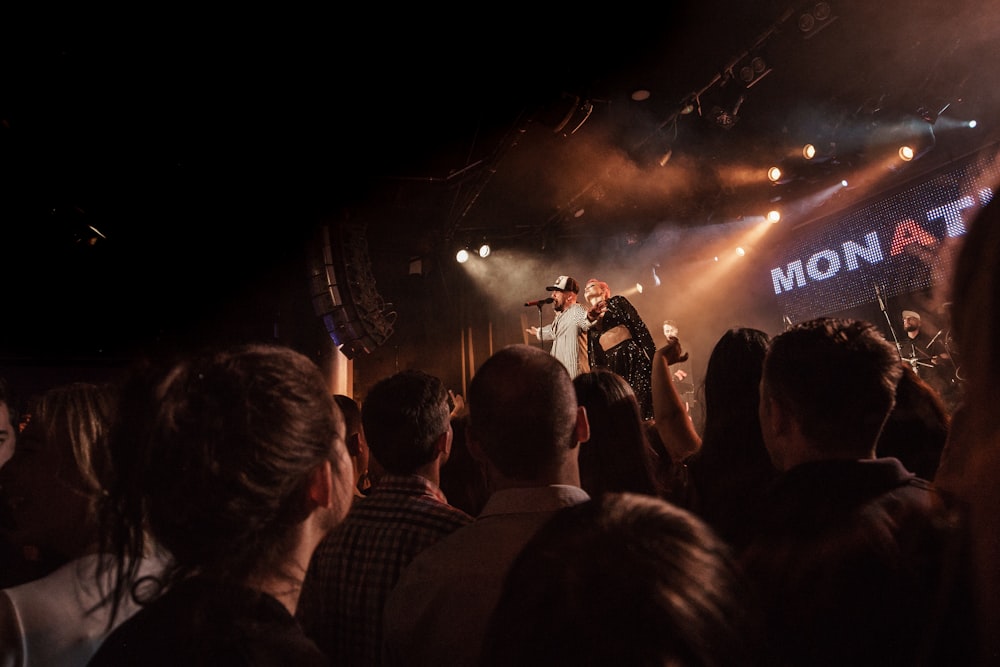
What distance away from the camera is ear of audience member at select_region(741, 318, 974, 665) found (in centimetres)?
111

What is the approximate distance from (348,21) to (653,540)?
17.9ft

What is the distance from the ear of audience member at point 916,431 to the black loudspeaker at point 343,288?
5750 millimetres

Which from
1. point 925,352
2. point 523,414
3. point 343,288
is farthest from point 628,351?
point 925,352

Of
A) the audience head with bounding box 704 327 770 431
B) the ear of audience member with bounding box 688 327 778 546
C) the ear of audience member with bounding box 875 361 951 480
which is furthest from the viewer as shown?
the audience head with bounding box 704 327 770 431

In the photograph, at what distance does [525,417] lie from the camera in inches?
69.5

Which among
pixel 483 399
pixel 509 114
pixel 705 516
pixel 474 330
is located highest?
pixel 509 114

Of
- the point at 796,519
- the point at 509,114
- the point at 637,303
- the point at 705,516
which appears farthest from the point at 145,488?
the point at 637,303

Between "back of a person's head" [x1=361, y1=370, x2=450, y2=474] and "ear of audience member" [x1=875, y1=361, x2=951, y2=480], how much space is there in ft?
5.65

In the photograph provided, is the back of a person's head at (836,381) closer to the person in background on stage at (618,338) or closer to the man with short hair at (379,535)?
the man with short hair at (379,535)

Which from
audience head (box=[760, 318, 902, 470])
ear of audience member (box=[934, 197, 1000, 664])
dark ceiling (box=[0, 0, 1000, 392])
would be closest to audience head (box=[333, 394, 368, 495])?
audience head (box=[760, 318, 902, 470])

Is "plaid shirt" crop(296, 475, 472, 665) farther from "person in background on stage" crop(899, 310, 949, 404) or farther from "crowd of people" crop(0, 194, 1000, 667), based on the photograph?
"person in background on stage" crop(899, 310, 949, 404)

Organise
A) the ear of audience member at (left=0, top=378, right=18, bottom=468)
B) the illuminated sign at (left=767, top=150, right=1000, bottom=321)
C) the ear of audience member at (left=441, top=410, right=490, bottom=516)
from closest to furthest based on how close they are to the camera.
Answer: the ear of audience member at (left=0, top=378, right=18, bottom=468) → the ear of audience member at (left=441, top=410, right=490, bottom=516) → the illuminated sign at (left=767, top=150, right=1000, bottom=321)

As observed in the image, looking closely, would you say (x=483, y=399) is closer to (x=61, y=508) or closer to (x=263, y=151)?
(x=61, y=508)

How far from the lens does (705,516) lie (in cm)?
194
